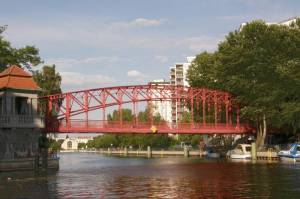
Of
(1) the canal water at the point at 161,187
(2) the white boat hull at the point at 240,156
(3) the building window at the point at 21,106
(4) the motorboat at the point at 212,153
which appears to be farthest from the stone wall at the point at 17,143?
(4) the motorboat at the point at 212,153

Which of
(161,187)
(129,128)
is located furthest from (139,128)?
(161,187)

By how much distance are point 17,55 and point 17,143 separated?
974 inches

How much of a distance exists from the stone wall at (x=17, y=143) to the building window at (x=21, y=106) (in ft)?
8.40

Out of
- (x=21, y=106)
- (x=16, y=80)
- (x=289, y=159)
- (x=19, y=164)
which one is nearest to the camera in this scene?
(x=19, y=164)

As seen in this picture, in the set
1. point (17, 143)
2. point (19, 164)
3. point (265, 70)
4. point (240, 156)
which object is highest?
point (265, 70)

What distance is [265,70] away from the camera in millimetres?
95062

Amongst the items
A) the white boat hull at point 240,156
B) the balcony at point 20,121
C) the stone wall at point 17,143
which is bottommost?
the white boat hull at point 240,156

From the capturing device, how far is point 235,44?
103 m

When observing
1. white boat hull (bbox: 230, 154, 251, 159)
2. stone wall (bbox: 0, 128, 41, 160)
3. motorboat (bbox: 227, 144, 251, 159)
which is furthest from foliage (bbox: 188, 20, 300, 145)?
stone wall (bbox: 0, 128, 41, 160)

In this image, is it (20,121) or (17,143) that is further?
(17,143)

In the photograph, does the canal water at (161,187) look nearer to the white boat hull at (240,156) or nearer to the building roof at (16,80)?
the building roof at (16,80)

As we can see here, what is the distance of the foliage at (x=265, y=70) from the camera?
302 feet

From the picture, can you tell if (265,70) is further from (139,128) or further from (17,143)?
(17,143)

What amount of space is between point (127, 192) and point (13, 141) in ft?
103
